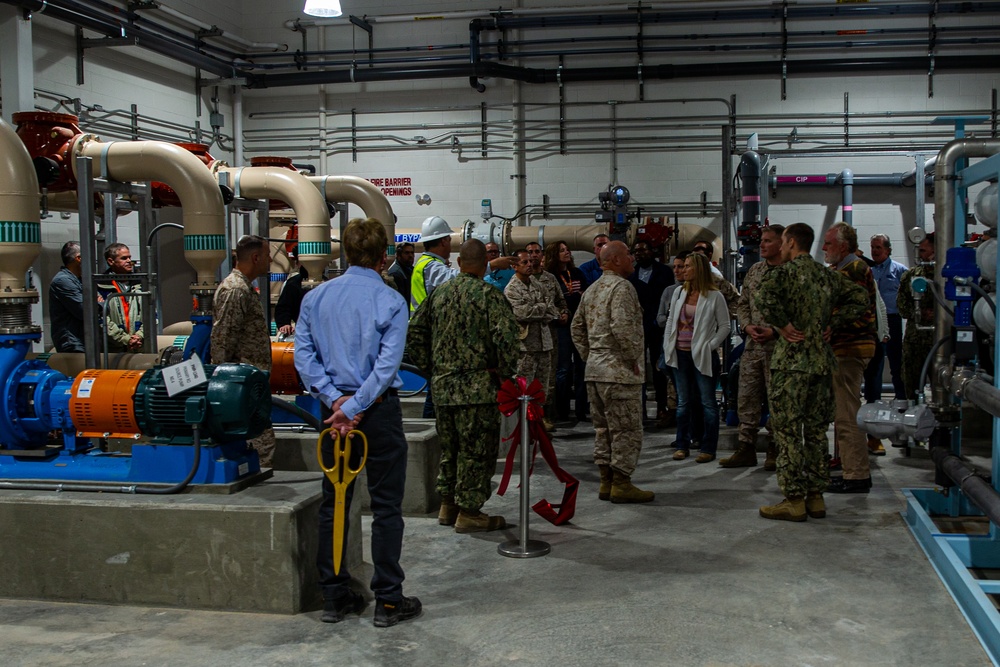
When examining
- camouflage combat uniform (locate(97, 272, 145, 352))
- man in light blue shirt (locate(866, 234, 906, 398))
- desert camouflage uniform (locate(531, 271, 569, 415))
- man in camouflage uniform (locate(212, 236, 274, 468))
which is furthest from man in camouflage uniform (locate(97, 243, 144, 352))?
man in light blue shirt (locate(866, 234, 906, 398))

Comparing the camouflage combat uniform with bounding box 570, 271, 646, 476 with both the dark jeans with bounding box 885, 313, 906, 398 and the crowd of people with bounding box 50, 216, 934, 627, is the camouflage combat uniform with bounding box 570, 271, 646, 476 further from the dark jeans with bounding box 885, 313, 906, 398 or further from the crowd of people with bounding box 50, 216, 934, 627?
the dark jeans with bounding box 885, 313, 906, 398

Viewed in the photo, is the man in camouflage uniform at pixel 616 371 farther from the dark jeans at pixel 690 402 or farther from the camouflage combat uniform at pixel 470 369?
the dark jeans at pixel 690 402

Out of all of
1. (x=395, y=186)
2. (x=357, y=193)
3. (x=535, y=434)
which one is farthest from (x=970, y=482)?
(x=395, y=186)

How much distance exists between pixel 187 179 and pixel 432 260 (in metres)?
1.72

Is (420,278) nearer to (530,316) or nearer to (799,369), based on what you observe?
(530,316)

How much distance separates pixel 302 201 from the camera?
23.7 feet

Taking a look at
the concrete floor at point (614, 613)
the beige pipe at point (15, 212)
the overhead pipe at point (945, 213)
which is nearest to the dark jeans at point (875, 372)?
the concrete floor at point (614, 613)

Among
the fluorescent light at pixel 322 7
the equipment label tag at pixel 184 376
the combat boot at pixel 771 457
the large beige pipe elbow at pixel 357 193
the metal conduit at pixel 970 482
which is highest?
the fluorescent light at pixel 322 7

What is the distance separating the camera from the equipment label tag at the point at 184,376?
3.80 m

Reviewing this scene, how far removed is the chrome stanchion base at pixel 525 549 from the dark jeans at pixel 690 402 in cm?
240

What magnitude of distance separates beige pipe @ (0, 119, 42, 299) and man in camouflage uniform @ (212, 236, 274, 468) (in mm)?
1019

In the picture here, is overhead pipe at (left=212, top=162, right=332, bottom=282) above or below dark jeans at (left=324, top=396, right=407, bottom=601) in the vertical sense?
above

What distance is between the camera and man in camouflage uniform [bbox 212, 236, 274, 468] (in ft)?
16.5

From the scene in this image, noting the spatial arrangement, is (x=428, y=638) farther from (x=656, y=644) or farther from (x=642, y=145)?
(x=642, y=145)
